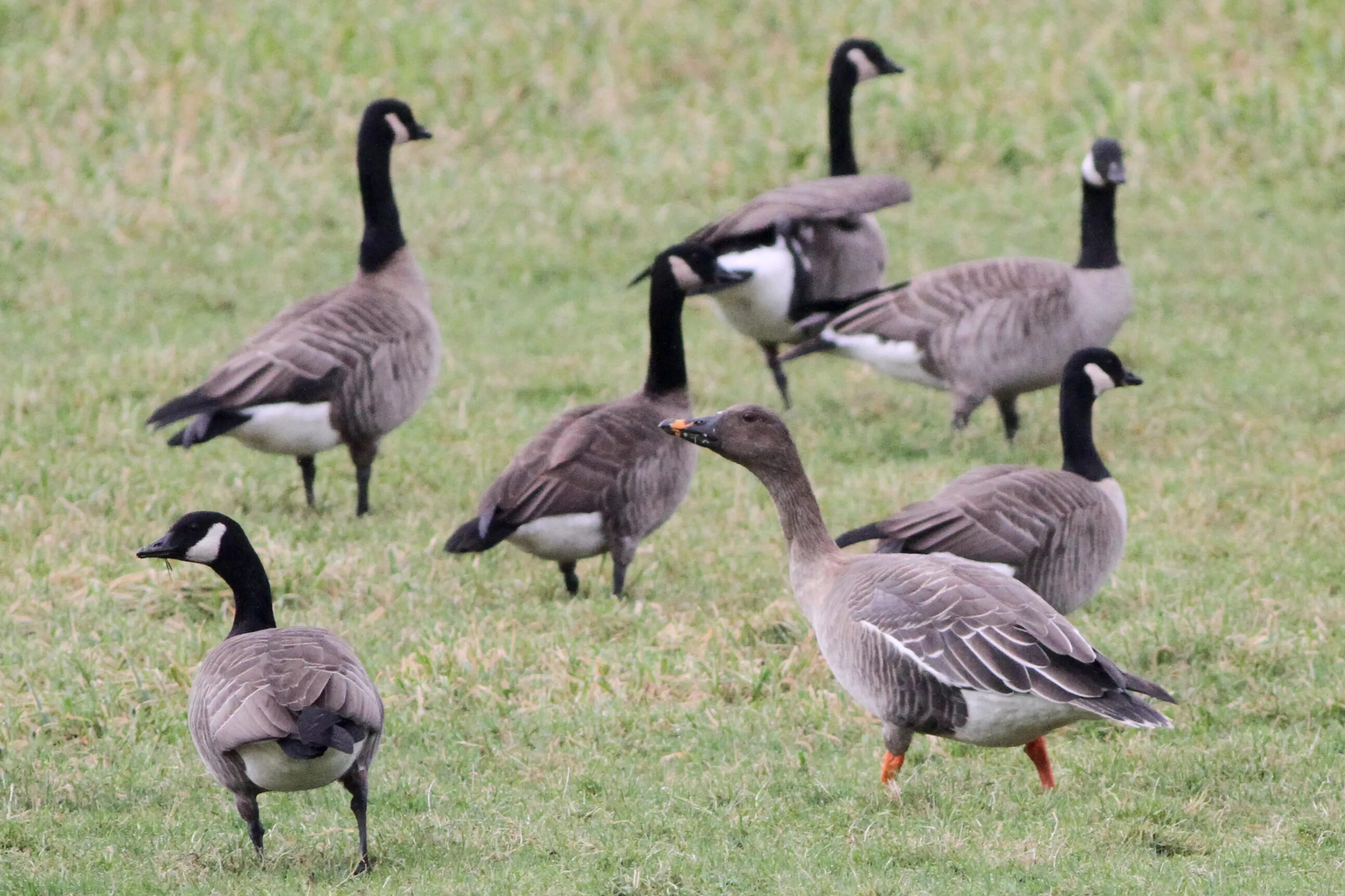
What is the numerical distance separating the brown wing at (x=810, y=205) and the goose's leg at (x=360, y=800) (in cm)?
630

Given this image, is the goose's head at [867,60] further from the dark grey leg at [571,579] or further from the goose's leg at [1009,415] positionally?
the dark grey leg at [571,579]

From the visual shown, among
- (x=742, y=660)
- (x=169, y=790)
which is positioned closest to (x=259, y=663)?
(x=169, y=790)

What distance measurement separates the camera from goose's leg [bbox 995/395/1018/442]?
36.1 ft

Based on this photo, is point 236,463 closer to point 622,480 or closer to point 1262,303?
point 622,480

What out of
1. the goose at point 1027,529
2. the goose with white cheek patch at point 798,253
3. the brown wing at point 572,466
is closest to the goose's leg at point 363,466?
the brown wing at point 572,466

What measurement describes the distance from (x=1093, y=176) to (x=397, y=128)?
4373mm

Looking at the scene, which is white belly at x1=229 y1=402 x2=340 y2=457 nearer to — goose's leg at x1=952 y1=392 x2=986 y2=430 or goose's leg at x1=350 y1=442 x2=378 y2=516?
goose's leg at x1=350 y1=442 x2=378 y2=516

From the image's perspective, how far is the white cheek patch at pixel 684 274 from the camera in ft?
30.6

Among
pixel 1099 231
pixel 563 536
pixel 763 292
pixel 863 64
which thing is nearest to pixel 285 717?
pixel 563 536

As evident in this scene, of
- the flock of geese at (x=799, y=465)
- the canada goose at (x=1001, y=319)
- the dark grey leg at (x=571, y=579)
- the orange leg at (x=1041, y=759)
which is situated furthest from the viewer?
the canada goose at (x=1001, y=319)

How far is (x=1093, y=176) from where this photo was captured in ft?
36.5

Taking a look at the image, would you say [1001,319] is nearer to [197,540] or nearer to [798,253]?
[798,253]

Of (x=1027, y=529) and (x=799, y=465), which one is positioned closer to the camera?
(x=799, y=465)

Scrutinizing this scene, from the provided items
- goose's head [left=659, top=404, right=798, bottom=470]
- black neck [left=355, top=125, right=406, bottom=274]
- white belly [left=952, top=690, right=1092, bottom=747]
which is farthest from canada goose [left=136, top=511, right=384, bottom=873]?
black neck [left=355, top=125, right=406, bottom=274]
